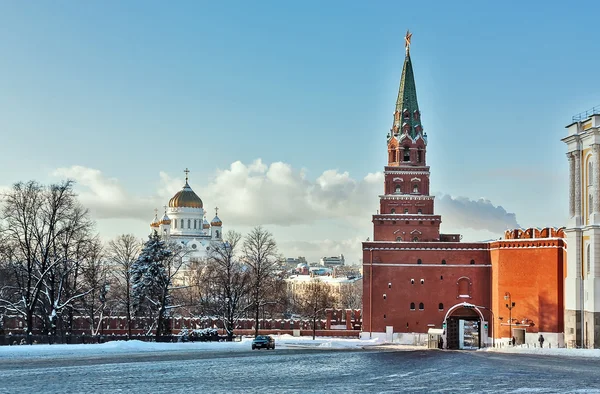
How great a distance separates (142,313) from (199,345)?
19009mm

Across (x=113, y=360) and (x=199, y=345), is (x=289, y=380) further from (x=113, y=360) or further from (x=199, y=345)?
(x=199, y=345)

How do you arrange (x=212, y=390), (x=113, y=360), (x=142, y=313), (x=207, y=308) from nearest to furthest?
(x=212, y=390) → (x=113, y=360) → (x=142, y=313) → (x=207, y=308)

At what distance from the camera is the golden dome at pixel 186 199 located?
141m

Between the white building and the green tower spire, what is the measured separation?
23413mm

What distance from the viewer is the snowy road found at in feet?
65.6

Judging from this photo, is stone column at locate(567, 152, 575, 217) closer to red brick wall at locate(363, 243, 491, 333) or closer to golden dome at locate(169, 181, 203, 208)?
red brick wall at locate(363, 243, 491, 333)

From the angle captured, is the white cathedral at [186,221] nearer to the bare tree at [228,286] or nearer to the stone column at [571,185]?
the bare tree at [228,286]

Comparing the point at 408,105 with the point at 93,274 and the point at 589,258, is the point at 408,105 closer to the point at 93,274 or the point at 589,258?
the point at 589,258

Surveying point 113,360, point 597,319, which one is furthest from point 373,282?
point 113,360

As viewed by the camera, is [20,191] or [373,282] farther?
[373,282]

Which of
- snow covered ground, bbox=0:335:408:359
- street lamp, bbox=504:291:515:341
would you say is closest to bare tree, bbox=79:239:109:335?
snow covered ground, bbox=0:335:408:359

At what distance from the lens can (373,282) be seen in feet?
246

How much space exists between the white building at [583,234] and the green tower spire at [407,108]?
2341 cm

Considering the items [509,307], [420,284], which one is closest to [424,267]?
[420,284]
